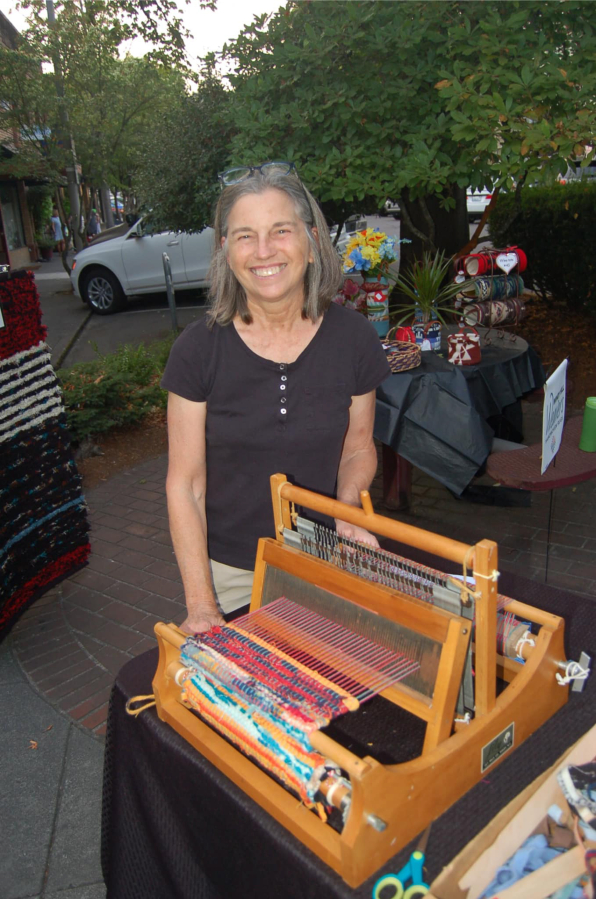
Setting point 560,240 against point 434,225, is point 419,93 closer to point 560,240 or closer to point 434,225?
point 434,225

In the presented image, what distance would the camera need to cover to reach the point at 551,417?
2.51 metres

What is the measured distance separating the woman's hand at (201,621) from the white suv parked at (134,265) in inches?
404

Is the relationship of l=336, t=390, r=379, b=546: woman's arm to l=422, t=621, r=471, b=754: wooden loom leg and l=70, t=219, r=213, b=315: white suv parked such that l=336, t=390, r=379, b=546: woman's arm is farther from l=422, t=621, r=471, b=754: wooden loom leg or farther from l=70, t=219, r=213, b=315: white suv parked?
l=70, t=219, r=213, b=315: white suv parked

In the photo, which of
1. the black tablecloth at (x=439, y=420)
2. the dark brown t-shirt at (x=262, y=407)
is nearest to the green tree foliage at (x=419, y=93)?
the black tablecloth at (x=439, y=420)

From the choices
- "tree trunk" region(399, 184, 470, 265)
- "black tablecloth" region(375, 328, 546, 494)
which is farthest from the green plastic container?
"tree trunk" region(399, 184, 470, 265)

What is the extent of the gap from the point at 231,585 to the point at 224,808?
0.82 metres

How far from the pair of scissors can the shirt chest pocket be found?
3.44 feet

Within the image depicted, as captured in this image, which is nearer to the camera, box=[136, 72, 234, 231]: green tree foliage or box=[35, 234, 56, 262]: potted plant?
box=[136, 72, 234, 231]: green tree foliage

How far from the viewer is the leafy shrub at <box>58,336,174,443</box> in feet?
20.8

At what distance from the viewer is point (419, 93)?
4.84 meters

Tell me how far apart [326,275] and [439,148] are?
3.48 meters

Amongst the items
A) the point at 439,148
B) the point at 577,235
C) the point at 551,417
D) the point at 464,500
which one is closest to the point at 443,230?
the point at 577,235

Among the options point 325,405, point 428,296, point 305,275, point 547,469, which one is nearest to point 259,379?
point 325,405

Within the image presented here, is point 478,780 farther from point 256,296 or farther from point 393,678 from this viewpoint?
point 256,296
